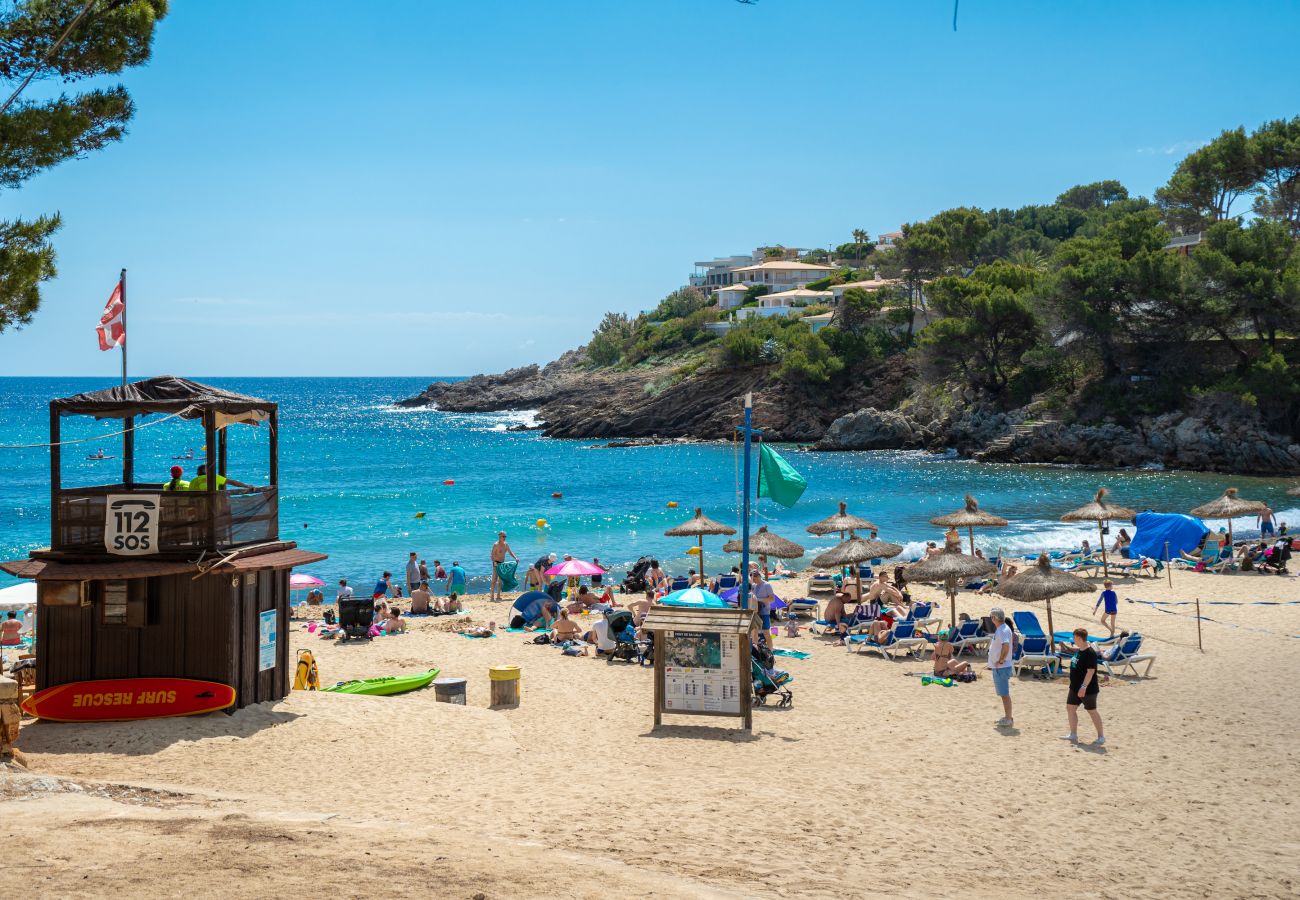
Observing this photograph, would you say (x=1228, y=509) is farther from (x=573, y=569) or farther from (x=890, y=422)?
(x=890, y=422)

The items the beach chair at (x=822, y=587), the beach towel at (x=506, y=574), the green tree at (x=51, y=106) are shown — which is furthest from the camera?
the beach towel at (x=506, y=574)

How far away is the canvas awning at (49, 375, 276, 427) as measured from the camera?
10.8m

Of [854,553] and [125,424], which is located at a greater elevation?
[125,424]

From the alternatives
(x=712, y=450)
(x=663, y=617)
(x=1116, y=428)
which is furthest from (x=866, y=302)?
(x=663, y=617)

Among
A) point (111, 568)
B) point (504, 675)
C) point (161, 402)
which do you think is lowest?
point (504, 675)

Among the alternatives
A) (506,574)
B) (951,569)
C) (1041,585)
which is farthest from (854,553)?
(506,574)

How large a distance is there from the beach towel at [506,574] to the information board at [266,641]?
1233cm

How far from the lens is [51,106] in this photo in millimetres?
9969

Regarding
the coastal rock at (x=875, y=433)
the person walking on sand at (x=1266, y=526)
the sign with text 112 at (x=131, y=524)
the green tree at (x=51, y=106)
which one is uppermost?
the green tree at (x=51, y=106)

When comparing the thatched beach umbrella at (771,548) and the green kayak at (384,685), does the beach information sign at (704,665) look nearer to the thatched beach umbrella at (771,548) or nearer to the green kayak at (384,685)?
the green kayak at (384,685)

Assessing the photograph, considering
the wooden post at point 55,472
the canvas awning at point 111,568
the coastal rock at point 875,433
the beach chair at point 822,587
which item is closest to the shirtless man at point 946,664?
the beach chair at point 822,587

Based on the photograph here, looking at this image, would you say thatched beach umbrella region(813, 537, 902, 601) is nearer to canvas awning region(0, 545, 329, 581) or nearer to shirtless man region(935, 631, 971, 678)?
shirtless man region(935, 631, 971, 678)

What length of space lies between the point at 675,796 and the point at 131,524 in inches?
246

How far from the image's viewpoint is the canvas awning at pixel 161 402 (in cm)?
1075
